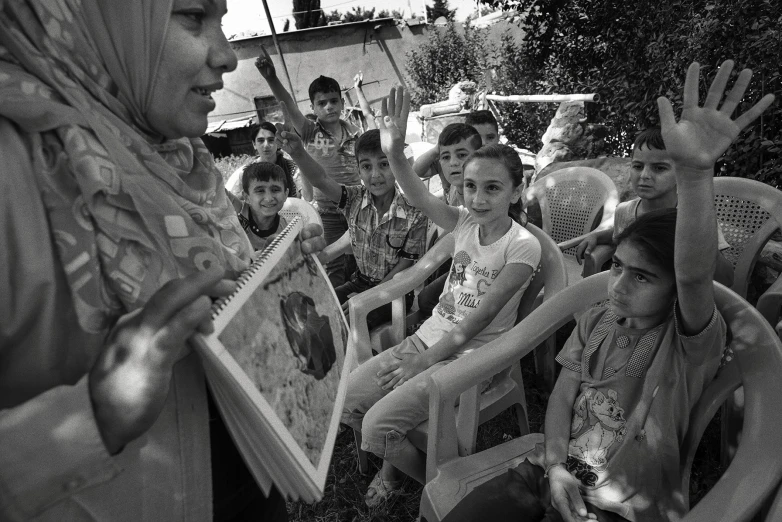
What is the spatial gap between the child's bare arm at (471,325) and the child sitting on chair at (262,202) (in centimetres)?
168

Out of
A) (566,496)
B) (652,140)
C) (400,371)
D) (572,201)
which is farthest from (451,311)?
(572,201)

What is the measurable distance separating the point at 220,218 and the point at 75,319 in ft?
1.52

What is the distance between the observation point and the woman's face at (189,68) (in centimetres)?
109

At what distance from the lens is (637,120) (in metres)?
5.24

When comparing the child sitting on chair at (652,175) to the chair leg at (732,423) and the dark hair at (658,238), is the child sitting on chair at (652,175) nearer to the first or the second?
the chair leg at (732,423)

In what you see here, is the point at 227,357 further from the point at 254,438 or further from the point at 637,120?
the point at 637,120

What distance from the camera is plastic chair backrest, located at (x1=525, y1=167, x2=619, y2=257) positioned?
12.3ft

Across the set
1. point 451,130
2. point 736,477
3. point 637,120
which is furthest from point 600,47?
point 736,477

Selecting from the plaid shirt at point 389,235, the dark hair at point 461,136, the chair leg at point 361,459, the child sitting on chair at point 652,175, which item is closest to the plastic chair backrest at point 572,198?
the child sitting on chair at point 652,175

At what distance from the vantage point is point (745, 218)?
288 cm

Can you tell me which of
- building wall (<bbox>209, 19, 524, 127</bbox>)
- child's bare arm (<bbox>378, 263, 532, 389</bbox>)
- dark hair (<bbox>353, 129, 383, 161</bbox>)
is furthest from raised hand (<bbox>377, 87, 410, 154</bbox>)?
building wall (<bbox>209, 19, 524, 127</bbox>)

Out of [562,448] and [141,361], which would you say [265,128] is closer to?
[562,448]

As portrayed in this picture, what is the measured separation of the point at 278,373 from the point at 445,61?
51.4ft

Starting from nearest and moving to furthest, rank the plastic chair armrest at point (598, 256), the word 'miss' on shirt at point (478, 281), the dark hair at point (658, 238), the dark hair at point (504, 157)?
the dark hair at point (658, 238) < the word 'miss' on shirt at point (478, 281) < the dark hair at point (504, 157) < the plastic chair armrest at point (598, 256)
